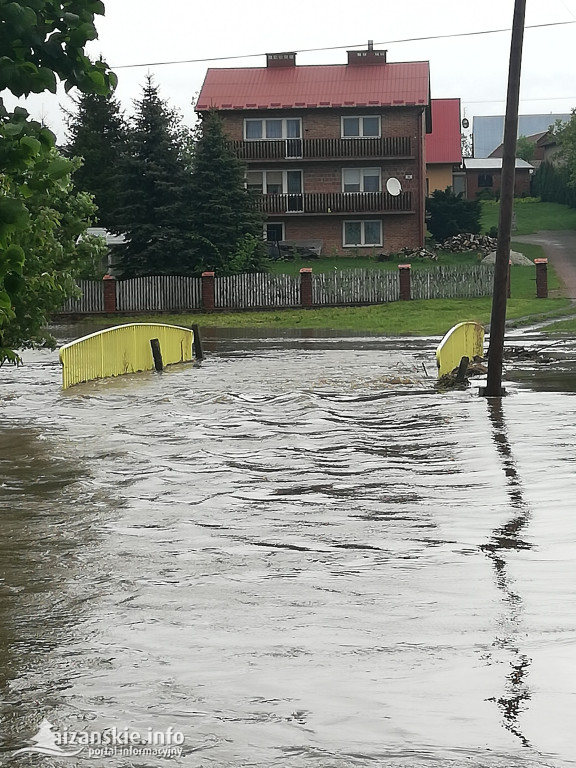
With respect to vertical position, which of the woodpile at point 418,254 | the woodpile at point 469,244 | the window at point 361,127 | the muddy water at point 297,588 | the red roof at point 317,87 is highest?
the red roof at point 317,87

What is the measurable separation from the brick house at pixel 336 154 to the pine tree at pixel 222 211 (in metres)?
9.77

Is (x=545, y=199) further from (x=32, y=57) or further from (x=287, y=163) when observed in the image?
(x=32, y=57)

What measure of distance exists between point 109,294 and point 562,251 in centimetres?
2708

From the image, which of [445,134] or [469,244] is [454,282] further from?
[445,134]

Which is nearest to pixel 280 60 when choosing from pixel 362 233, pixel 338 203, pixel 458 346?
pixel 338 203

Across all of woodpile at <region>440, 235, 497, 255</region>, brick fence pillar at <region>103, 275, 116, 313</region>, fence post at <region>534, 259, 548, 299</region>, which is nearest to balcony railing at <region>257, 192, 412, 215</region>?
woodpile at <region>440, 235, 497, 255</region>

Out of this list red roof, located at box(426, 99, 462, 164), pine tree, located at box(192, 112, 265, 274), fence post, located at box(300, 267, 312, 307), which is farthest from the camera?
red roof, located at box(426, 99, 462, 164)

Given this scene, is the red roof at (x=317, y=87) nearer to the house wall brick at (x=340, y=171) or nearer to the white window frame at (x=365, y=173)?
the house wall brick at (x=340, y=171)

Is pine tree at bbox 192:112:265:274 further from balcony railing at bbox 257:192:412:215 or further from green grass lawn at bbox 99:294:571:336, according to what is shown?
balcony railing at bbox 257:192:412:215

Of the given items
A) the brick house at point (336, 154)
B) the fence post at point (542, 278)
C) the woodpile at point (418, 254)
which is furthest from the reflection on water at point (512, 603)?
the brick house at point (336, 154)

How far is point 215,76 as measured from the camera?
205ft

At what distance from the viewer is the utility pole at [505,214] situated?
1850 centimetres

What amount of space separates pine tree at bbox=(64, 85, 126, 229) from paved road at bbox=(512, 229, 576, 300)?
67.5ft

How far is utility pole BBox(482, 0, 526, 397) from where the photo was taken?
18500mm
